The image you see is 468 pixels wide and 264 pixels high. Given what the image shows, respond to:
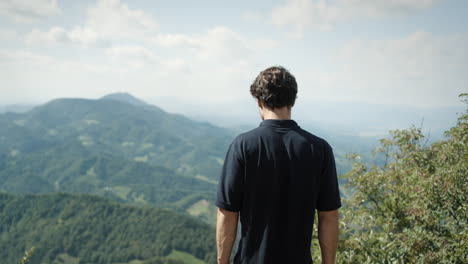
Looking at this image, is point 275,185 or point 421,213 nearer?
point 275,185

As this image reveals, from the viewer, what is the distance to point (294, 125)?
288cm

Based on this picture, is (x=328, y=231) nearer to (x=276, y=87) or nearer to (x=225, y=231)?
(x=225, y=231)

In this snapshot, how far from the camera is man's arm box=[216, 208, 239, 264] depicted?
2.87 m

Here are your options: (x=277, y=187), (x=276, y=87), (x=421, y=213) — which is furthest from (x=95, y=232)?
(x=276, y=87)

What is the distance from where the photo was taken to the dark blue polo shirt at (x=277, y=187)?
107 inches

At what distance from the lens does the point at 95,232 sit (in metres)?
148

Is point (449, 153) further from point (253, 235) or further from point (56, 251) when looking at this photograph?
point (56, 251)

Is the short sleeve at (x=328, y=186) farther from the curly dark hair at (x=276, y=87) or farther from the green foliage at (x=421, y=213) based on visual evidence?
the green foliage at (x=421, y=213)

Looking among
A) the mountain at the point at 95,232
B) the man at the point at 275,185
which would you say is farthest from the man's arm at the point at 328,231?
→ the mountain at the point at 95,232

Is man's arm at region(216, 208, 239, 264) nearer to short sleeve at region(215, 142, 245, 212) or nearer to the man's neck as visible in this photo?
short sleeve at region(215, 142, 245, 212)

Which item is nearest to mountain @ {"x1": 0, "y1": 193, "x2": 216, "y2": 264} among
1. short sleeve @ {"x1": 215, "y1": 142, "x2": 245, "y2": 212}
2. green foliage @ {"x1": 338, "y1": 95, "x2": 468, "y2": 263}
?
green foliage @ {"x1": 338, "y1": 95, "x2": 468, "y2": 263}

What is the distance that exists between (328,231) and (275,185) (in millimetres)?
780

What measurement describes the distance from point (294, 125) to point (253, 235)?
111cm

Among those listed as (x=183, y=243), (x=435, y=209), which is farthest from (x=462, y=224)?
(x=183, y=243)
